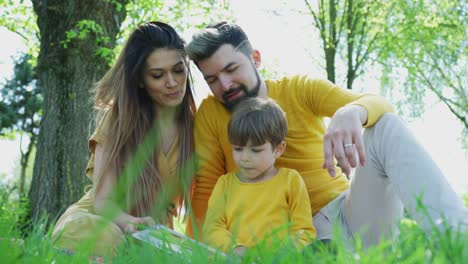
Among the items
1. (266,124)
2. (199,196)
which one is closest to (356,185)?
(266,124)

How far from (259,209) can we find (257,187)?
138 millimetres

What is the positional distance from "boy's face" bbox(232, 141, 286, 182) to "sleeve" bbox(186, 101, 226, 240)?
0.35 m

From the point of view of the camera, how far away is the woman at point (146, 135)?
11.2ft

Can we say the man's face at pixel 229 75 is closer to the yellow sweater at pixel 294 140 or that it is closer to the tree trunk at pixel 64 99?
the yellow sweater at pixel 294 140

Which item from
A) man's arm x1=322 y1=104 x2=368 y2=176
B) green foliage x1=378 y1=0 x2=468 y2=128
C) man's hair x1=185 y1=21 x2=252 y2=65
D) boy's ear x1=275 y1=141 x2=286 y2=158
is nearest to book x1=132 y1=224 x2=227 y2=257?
man's arm x1=322 y1=104 x2=368 y2=176

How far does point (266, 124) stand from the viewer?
3.07 metres

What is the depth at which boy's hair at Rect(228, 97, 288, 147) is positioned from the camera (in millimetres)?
3057

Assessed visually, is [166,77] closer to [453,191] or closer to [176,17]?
[453,191]

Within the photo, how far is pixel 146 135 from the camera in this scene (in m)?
3.58

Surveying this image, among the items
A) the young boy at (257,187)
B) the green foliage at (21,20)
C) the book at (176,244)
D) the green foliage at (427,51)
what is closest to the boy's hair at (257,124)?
the young boy at (257,187)

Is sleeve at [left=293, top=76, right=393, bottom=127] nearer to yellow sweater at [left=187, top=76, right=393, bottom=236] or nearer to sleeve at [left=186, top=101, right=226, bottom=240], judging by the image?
yellow sweater at [left=187, top=76, right=393, bottom=236]

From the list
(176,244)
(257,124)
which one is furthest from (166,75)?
(176,244)

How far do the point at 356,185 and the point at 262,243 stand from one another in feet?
4.16

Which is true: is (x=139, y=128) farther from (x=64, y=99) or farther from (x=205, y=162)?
(x=64, y=99)
